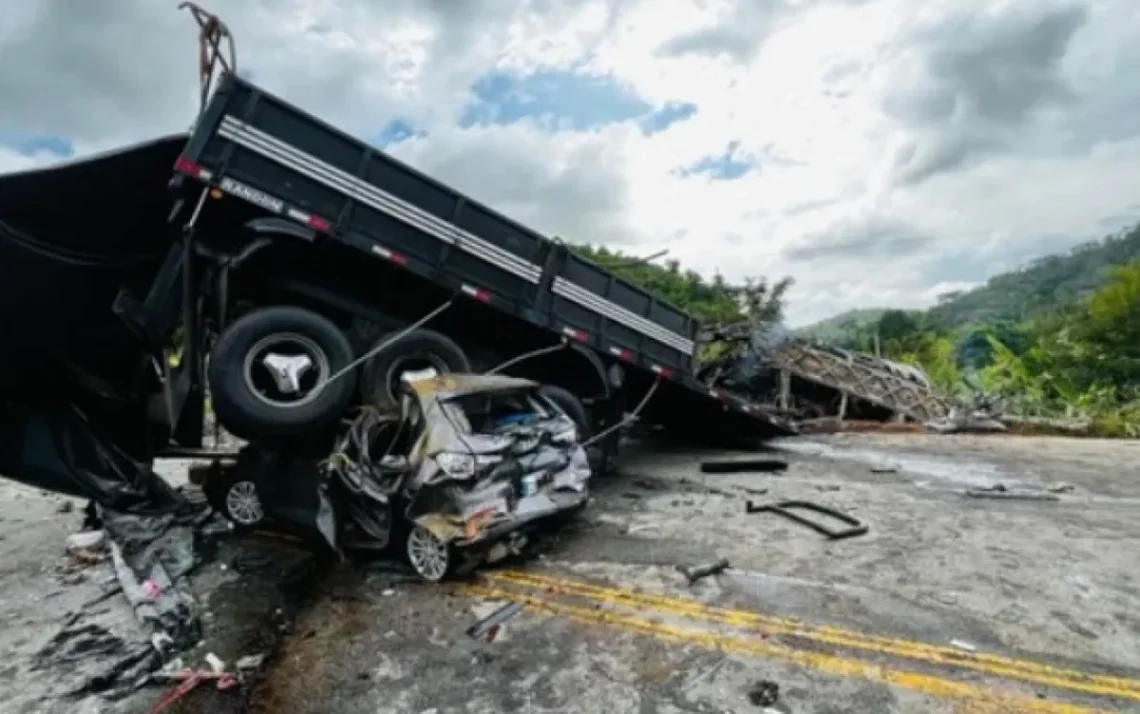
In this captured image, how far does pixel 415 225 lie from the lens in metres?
6.25

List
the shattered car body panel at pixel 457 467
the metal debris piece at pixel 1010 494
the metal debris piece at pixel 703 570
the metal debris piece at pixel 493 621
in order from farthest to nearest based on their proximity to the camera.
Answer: the metal debris piece at pixel 1010 494 → the shattered car body panel at pixel 457 467 → the metal debris piece at pixel 703 570 → the metal debris piece at pixel 493 621

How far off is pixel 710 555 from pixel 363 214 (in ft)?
13.3

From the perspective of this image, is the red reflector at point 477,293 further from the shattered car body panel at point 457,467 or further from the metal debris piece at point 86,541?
the metal debris piece at point 86,541

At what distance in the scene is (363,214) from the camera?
19.8 feet

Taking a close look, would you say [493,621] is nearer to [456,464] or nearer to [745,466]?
[456,464]

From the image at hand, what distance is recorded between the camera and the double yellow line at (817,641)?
3.11 meters

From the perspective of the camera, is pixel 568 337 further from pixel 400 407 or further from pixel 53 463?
pixel 53 463

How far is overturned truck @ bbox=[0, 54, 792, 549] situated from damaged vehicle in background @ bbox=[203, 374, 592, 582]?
0.42m

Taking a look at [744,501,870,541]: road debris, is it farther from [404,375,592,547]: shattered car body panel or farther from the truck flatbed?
the truck flatbed

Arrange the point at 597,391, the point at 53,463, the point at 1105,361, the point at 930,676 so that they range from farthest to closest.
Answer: the point at 1105,361, the point at 597,391, the point at 53,463, the point at 930,676

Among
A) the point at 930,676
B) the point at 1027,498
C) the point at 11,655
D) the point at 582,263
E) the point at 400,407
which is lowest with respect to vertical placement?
the point at 11,655

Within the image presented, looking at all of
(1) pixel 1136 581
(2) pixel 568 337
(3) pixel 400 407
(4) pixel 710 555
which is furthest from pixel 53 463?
(1) pixel 1136 581

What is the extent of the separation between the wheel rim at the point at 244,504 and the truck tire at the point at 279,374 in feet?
1.93

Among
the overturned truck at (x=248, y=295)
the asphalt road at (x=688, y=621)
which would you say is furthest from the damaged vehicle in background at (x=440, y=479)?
the overturned truck at (x=248, y=295)
